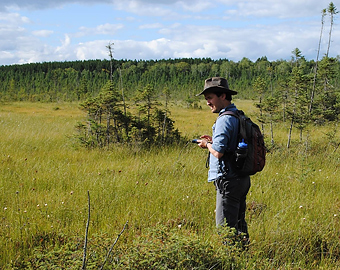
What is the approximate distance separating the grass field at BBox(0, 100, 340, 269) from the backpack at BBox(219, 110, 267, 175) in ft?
2.62

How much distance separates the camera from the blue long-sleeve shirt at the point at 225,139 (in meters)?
2.96

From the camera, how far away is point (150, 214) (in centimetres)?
432

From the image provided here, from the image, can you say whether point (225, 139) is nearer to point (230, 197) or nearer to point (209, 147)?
point (209, 147)

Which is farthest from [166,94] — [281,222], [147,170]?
[281,222]

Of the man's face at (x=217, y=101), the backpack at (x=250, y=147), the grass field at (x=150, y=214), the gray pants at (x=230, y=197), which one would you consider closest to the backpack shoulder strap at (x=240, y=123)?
the backpack at (x=250, y=147)

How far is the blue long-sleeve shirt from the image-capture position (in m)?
2.96

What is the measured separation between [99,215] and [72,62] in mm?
A: 137639

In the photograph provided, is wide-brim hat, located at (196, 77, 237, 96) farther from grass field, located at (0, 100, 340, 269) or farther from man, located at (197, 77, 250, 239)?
grass field, located at (0, 100, 340, 269)

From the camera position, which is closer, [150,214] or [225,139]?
[225,139]

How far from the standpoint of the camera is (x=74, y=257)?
2.76 meters

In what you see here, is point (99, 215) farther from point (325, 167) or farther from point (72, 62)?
point (72, 62)

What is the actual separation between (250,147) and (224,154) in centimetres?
27

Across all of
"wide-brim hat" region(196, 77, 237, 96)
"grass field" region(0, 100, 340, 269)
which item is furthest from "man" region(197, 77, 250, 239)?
"grass field" region(0, 100, 340, 269)

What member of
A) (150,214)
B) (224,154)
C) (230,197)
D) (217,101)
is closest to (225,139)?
(224,154)
